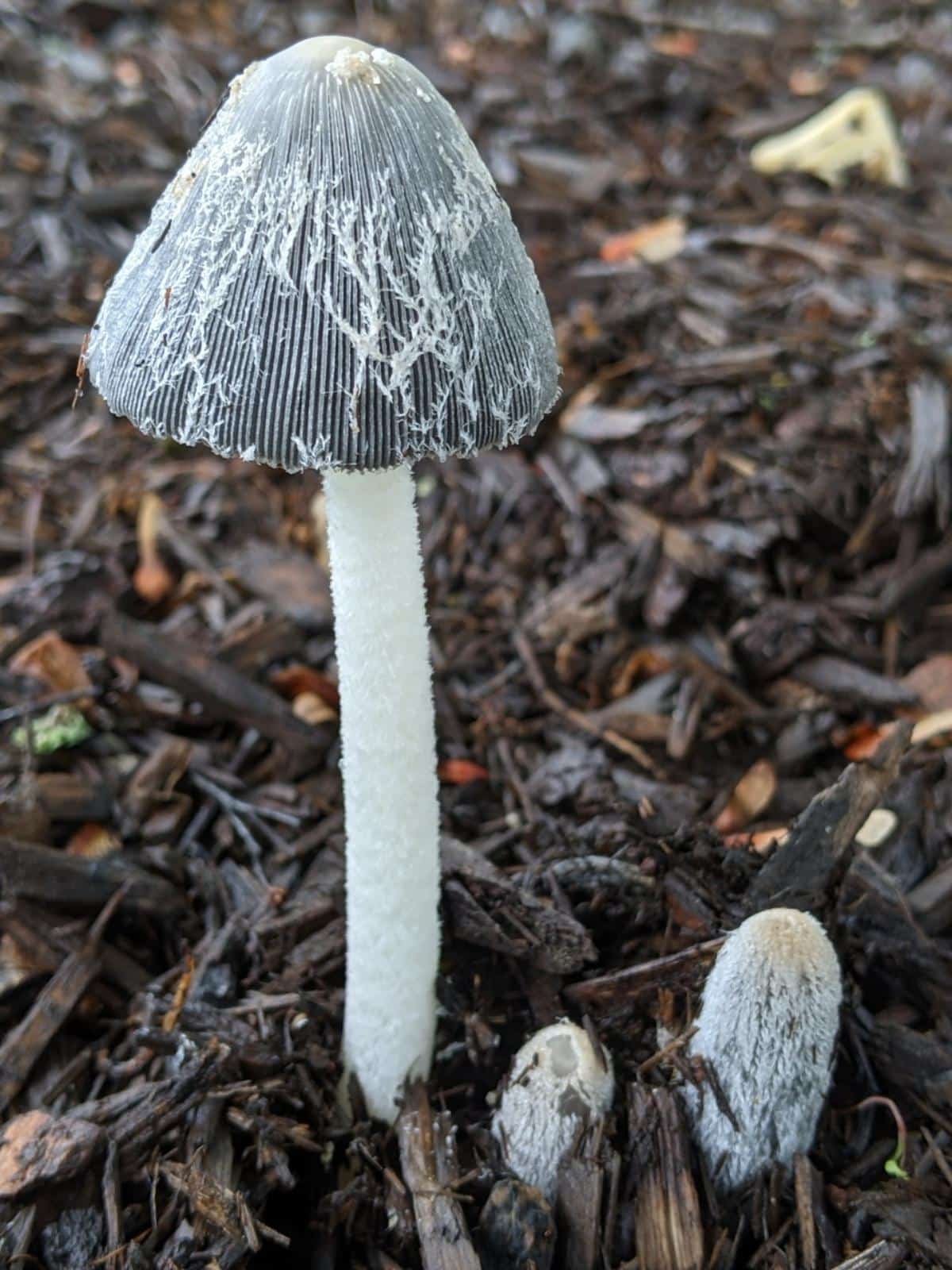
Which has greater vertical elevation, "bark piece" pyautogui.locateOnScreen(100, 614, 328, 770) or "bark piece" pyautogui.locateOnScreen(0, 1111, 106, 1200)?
"bark piece" pyautogui.locateOnScreen(100, 614, 328, 770)

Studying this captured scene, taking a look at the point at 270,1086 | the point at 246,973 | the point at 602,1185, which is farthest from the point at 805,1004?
the point at 246,973

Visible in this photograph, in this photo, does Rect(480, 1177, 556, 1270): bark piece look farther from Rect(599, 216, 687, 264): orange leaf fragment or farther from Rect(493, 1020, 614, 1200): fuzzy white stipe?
Rect(599, 216, 687, 264): orange leaf fragment

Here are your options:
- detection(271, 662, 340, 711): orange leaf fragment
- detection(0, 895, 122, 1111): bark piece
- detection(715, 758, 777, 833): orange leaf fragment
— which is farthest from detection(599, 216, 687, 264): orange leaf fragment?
detection(0, 895, 122, 1111): bark piece

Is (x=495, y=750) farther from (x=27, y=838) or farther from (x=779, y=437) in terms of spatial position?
(x=779, y=437)

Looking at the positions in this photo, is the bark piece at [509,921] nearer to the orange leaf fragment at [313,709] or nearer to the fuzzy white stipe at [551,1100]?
the fuzzy white stipe at [551,1100]

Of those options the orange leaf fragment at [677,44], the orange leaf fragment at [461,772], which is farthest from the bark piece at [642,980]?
the orange leaf fragment at [677,44]

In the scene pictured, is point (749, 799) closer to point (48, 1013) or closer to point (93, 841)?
point (93, 841)
